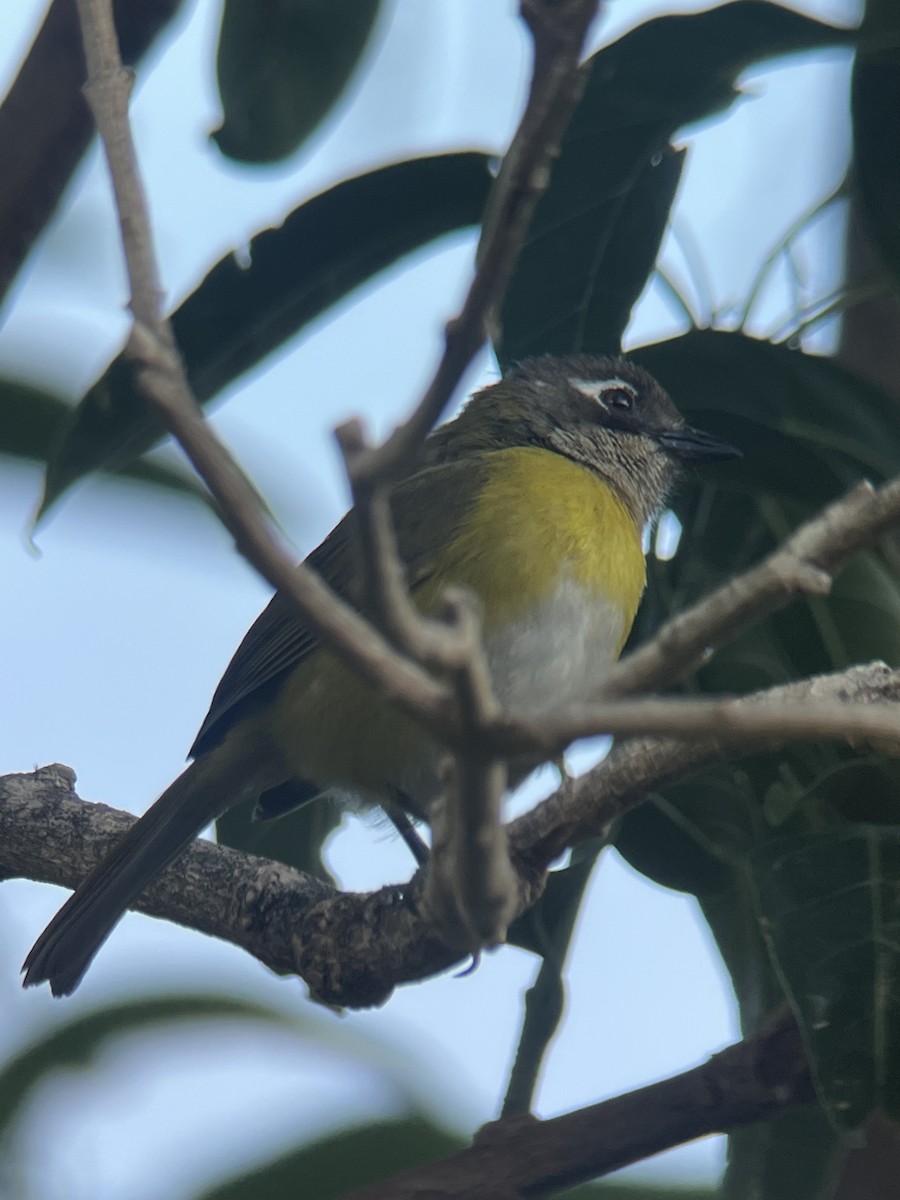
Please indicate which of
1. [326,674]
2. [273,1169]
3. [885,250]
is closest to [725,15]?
[885,250]

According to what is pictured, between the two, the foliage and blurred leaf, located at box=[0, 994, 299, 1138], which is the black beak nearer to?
the foliage

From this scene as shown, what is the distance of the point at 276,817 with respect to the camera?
12.7ft

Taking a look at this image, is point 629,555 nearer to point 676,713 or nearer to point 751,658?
point 751,658

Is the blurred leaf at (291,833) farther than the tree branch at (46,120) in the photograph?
Yes

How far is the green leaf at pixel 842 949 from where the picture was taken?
2.50m

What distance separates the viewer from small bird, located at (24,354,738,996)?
11.2ft

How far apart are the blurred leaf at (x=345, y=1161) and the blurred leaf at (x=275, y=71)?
2.35 m

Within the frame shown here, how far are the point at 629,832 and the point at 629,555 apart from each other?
0.81 metres

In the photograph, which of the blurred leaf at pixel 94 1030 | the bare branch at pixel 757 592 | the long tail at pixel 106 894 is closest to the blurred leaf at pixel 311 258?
the long tail at pixel 106 894

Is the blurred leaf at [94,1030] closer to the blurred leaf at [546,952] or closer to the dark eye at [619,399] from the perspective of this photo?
the blurred leaf at [546,952]

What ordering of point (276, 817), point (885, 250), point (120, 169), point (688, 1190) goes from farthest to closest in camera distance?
1. point (276, 817)
2. point (688, 1190)
3. point (885, 250)
4. point (120, 169)

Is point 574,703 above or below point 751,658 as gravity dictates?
below

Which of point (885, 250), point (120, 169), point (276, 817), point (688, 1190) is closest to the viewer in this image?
point (120, 169)

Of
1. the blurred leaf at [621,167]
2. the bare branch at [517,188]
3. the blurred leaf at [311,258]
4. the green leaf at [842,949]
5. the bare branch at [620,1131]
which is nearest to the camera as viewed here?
the bare branch at [517,188]
